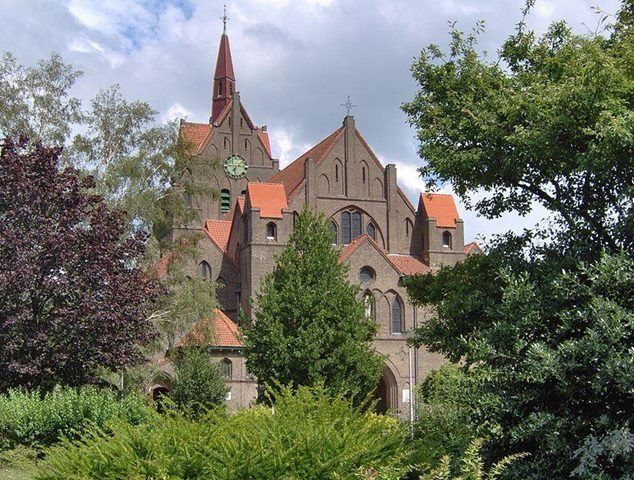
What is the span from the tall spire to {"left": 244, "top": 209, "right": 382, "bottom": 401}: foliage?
1721 inches

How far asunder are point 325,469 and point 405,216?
1913 inches

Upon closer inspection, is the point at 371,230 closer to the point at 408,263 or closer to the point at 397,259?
the point at 397,259

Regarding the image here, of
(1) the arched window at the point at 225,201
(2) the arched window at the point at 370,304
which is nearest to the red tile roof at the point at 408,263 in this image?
(2) the arched window at the point at 370,304

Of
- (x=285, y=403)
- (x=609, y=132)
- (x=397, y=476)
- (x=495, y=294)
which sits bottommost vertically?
(x=397, y=476)

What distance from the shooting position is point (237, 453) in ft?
31.8

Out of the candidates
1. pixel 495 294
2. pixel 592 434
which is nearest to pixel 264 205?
pixel 495 294

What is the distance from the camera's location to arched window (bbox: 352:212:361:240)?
5606cm

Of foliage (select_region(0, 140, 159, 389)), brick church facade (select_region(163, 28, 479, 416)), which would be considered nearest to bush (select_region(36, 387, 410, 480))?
foliage (select_region(0, 140, 159, 389))

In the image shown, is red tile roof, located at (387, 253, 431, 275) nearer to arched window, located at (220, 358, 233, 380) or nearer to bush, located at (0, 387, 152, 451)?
arched window, located at (220, 358, 233, 380)

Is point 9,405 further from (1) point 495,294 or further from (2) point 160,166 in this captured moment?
(2) point 160,166

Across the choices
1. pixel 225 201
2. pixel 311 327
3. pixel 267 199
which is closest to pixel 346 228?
pixel 267 199

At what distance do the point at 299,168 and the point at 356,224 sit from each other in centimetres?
687

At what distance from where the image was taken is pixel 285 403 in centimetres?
1190

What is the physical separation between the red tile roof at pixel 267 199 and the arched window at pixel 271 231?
547mm
